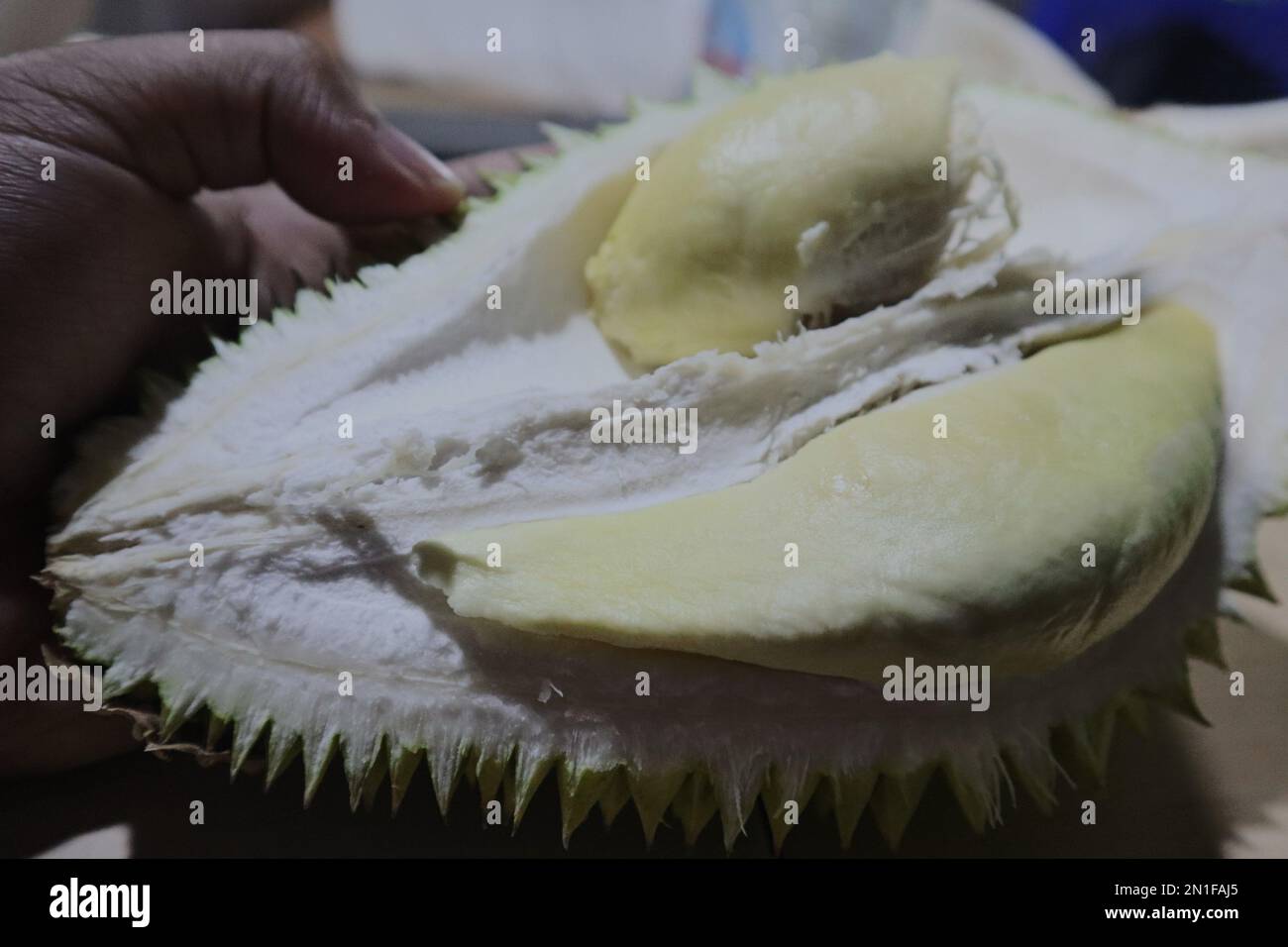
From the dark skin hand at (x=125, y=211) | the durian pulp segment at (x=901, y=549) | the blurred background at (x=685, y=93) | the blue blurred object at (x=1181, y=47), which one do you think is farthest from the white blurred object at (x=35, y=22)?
the blue blurred object at (x=1181, y=47)

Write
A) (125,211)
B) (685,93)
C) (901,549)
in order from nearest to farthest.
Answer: (901,549) → (125,211) → (685,93)

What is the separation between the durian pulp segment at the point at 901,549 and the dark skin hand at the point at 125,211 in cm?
29

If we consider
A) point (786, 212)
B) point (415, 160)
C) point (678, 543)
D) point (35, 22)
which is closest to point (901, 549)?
point (678, 543)

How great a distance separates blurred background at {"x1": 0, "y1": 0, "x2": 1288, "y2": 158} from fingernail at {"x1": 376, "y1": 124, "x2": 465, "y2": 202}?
86 centimetres

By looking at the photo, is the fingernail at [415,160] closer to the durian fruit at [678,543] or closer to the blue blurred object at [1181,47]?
the durian fruit at [678,543]

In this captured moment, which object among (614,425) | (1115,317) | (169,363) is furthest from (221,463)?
(1115,317)

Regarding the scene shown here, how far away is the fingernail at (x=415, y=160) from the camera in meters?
0.82

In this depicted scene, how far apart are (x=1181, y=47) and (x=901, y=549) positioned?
170 centimetres

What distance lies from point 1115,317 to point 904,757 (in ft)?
1.28

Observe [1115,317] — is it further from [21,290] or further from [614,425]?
[21,290]

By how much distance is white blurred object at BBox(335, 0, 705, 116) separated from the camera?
188 centimetres

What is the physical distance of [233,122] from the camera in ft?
2.55

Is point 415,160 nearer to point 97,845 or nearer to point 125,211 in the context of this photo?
point 125,211

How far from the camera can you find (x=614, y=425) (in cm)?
72
